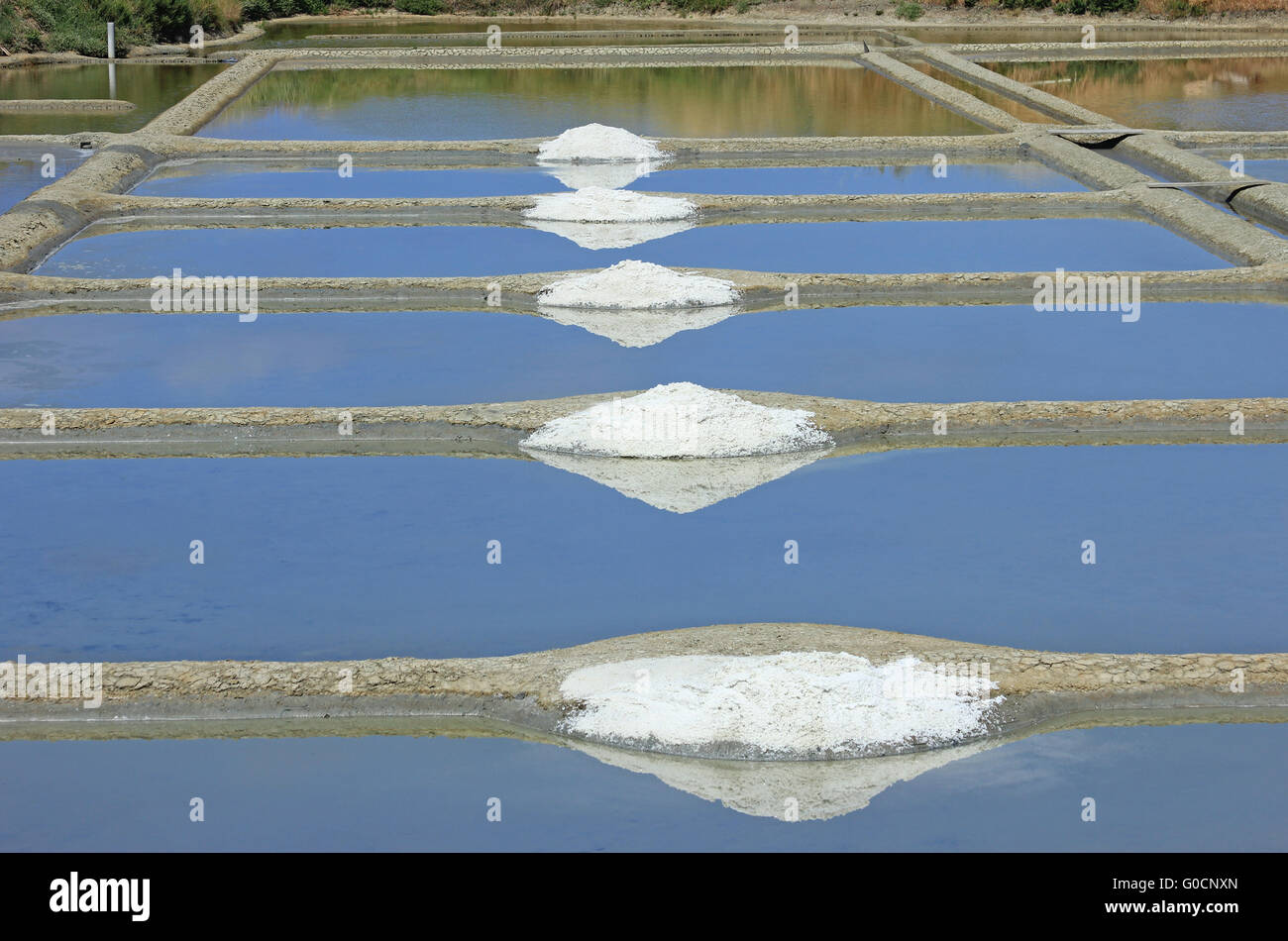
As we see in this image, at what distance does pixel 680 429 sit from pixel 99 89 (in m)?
10.3

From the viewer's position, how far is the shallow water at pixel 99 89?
11.7 meters

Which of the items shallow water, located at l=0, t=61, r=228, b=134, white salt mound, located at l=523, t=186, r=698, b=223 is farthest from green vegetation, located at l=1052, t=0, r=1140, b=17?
white salt mound, located at l=523, t=186, r=698, b=223

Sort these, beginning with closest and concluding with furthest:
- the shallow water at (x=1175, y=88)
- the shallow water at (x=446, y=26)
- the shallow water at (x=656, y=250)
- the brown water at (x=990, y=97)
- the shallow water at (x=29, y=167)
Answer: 1. the shallow water at (x=656, y=250)
2. the shallow water at (x=29, y=167)
3. the shallow water at (x=1175, y=88)
4. the brown water at (x=990, y=97)
5. the shallow water at (x=446, y=26)

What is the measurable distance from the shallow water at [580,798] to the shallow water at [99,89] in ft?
29.4

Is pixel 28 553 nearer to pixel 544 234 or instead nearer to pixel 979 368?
pixel 979 368

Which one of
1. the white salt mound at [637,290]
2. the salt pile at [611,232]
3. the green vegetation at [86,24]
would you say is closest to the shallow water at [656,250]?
the salt pile at [611,232]

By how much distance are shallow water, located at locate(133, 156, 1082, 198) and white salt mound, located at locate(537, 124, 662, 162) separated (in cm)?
18

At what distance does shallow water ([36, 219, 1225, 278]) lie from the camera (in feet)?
24.6

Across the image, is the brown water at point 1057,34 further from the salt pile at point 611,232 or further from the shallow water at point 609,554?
the shallow water at point 609,554

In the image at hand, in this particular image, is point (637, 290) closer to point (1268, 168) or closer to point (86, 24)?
point (1268, 168)

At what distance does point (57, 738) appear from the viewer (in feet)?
11.5

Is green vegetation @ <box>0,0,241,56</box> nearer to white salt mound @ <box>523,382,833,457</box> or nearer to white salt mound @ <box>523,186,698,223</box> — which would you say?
white salt mound @ <box>523,186,698,223</box>

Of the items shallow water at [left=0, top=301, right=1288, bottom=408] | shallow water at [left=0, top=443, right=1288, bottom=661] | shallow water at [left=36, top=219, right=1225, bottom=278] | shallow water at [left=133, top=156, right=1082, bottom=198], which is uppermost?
shallow water at [left=133, top=156, right=1082, bottom=198]

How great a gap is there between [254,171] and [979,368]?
19.4ft
